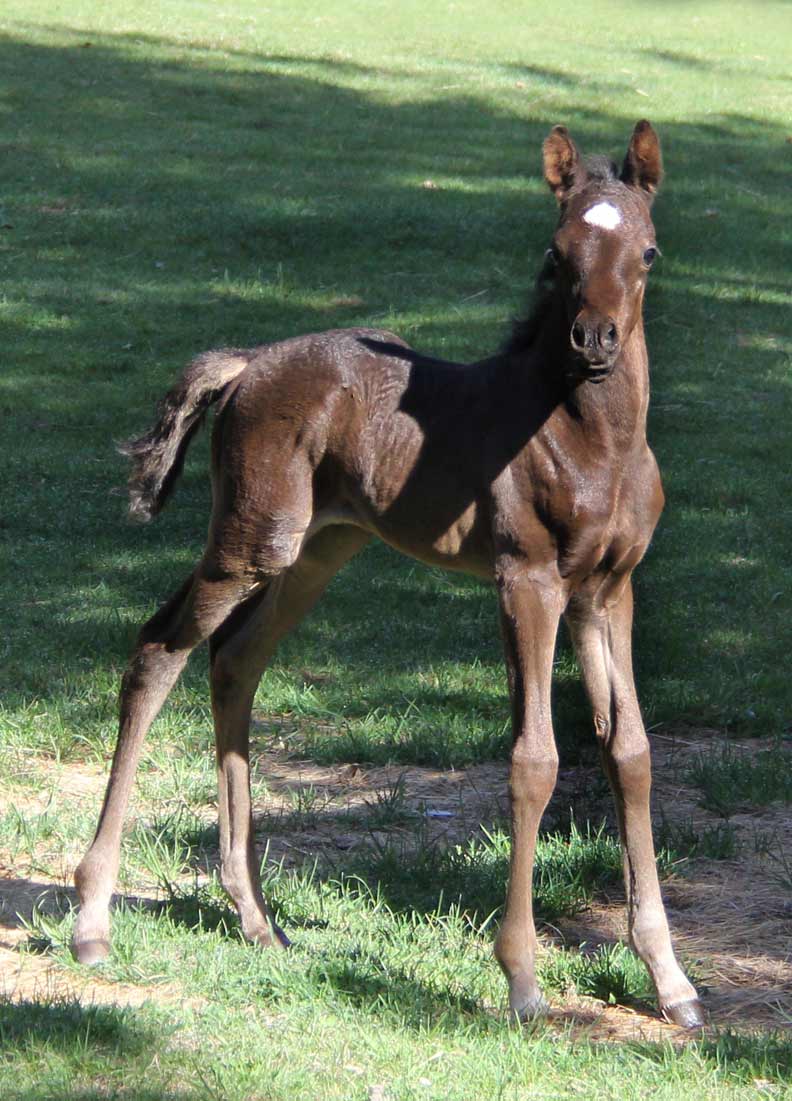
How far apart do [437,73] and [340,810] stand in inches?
530

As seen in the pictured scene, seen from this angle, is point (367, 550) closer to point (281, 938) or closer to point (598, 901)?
point (598, 901)

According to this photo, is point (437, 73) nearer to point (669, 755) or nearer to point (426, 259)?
point (426, 259)

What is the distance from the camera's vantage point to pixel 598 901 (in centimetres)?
502

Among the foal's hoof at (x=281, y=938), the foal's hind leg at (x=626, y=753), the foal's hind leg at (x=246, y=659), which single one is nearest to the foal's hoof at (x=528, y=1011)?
the foal's hind leg at (x=626, y=753)

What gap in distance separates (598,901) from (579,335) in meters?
2.17

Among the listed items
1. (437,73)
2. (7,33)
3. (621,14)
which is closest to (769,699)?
(437,73)

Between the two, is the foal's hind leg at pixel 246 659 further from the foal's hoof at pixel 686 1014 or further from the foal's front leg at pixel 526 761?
the foal's hoof at pixel 686 1014

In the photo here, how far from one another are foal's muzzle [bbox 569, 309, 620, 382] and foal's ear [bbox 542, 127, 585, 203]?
0.52 meters

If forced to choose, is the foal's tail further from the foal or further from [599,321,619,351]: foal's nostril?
[599,321,619,351]: foal's nostril

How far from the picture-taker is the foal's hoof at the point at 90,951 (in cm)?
441

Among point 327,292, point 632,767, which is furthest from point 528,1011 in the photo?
point 327,292

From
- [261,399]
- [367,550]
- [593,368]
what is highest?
[593,368]

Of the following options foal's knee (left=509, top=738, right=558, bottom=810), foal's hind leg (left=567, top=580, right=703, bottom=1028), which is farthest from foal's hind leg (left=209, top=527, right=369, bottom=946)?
foal's knee (left=509, top=738, right=558, bottom=810)

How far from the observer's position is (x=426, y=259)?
12539 millimetres
